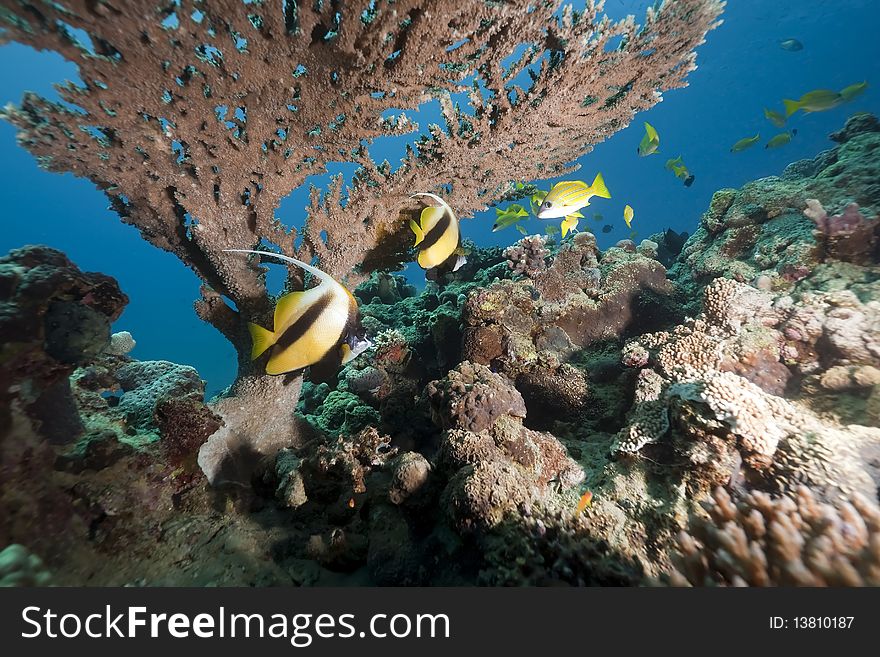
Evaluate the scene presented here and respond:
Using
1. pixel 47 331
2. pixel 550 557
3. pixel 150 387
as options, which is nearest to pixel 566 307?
pixel 550 557

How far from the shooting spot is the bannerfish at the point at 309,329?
5.97ft

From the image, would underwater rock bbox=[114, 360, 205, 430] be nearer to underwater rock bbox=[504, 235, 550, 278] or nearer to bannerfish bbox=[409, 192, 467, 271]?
bannerfish bbox=[409, 192, 467, 271]

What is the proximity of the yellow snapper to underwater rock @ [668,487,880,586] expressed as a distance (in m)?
2.63

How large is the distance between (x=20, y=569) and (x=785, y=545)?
3.68m

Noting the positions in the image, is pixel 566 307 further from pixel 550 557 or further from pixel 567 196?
pixel 550 557

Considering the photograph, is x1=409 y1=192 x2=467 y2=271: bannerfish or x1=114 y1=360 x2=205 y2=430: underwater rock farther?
x1=114 y1=360 x2=205 y2=430: underwater rock

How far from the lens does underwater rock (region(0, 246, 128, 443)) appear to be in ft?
6.89

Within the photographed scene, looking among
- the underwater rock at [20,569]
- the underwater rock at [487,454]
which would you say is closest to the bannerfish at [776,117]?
the underwater rock at [487,454]

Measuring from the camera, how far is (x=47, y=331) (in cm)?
226

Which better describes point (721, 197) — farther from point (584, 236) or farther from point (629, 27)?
point (629, 27)

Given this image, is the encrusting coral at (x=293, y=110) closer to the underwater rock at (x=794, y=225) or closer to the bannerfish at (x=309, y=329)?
the bannerfish at (x=309, y=329)

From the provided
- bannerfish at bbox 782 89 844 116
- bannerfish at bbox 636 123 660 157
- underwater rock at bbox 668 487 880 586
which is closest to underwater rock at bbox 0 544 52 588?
underwater rock at bbox 668 487 880 586

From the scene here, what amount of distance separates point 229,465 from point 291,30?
3367 mm

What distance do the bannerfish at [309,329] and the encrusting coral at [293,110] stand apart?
1.55 meters
